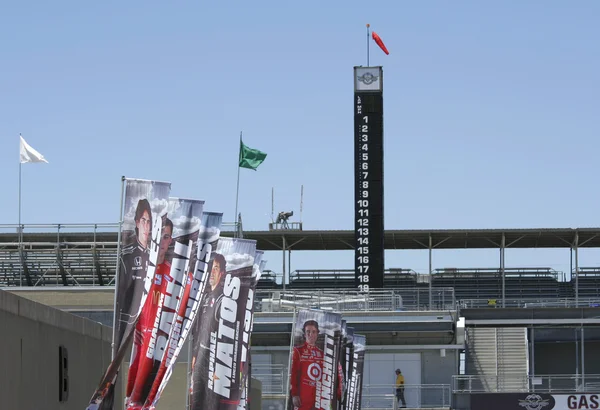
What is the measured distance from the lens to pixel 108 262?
43.3 metres

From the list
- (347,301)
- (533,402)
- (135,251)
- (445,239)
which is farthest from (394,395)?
(135,251)

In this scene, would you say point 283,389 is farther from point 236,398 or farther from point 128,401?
point 128,401

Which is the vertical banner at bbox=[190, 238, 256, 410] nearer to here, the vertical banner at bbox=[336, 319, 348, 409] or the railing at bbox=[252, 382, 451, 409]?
the vertical banner at bbox=[336, 319, 348, 409]

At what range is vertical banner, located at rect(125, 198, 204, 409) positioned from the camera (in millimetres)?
21188

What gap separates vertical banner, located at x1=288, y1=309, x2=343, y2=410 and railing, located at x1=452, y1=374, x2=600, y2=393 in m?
23.0

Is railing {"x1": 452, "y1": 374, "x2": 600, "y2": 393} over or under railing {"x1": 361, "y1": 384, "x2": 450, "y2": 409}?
over

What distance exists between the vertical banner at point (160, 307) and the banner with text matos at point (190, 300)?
0.13m

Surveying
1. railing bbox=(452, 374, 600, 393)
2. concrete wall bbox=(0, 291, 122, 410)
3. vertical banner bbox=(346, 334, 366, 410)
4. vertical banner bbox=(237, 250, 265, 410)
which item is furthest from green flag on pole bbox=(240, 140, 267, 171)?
concrete wall bbox=(0, 291, 122, 410)

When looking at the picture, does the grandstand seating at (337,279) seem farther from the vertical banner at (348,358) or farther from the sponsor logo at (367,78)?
the vertical banner at (348,358)

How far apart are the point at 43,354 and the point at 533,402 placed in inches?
A: 1487

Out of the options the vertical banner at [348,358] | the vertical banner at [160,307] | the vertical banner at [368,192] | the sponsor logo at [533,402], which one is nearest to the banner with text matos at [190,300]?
the vertical banner at [160,307]

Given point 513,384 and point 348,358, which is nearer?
point 348,358

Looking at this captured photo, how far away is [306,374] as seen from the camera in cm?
3275

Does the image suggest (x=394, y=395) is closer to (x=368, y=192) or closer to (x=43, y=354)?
(x=368, y=192)
